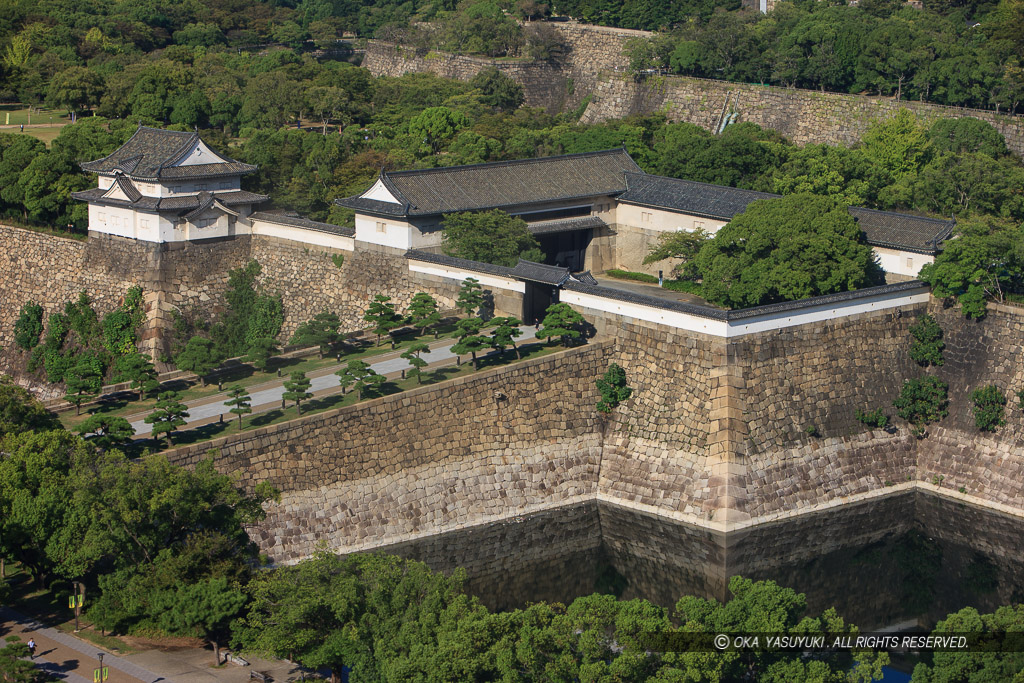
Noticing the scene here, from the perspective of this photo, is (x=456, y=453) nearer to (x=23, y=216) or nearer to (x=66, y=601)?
(x=66, y=601)

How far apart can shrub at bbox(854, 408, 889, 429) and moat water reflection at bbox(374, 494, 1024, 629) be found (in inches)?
90.0

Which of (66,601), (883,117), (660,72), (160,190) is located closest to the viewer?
(66,601)

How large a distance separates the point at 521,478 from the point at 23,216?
76.7ft

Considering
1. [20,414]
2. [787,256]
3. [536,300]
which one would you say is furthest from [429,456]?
[787,256]

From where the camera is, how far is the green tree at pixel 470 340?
3575 cm

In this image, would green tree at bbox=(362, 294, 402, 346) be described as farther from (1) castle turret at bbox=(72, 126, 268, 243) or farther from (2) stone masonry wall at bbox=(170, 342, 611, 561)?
(1) castle turret at bbox=(72, 126, 268, 243)

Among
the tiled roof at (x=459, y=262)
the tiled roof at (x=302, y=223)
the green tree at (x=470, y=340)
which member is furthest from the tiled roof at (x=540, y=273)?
the tiled roof at (x=302, y=223)

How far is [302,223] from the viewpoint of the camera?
149 ft

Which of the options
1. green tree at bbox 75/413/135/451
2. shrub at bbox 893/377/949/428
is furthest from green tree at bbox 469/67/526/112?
green tree at bbox 75/413/135/451

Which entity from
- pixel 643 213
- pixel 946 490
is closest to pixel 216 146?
pixel 643 213

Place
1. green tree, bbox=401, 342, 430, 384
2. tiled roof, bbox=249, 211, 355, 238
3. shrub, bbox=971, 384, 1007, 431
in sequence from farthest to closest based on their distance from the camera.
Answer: tiled roof, bbox=249, 211, 355, 238
shrub, bbox=971, 384, 1007, 431
green tree, bbox=401, 342, 430, 384

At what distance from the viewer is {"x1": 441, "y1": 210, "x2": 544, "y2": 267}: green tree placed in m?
42.1

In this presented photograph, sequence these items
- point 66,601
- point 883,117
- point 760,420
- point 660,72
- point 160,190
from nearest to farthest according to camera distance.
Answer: point 66,601 < point 760,420 < point 160,190 < point 883,117 < point 660,72

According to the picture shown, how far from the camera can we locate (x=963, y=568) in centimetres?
3312
